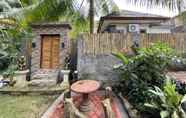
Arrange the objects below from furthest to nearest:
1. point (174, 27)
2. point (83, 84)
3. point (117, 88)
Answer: point (174, 27) → point (117, 88) → point (83, 84)

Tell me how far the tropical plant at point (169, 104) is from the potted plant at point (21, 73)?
7.23 metres

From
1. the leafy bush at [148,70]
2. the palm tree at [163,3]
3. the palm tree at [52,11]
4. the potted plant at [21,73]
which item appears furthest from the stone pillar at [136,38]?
the potted plant at [21,73]

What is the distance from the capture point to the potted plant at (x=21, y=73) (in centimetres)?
1238

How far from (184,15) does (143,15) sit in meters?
5.18

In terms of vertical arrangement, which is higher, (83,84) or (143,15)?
(143,15)

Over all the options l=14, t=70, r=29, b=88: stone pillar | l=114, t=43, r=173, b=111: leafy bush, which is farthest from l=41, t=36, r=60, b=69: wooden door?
l=114, t=43, r=173, b=111: leafy bush

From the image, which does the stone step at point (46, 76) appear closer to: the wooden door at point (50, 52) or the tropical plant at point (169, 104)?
the wooden door at point (50, 52)

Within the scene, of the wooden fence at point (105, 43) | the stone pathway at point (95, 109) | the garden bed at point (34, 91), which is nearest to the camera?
the stone pathway at point (95, 109)

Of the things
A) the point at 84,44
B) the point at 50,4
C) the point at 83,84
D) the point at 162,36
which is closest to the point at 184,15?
the point at 162,36

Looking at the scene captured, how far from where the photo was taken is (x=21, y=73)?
1266cm

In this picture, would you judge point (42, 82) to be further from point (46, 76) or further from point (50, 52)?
point (50, 52)

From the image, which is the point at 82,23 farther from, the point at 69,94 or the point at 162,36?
the point at 69,94

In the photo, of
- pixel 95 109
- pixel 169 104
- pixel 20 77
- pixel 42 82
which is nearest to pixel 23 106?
pixel 95 109

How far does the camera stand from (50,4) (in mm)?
13336
